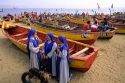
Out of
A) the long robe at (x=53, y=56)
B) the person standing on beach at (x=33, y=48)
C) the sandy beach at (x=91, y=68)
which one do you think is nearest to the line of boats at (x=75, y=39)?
the sandy beach at (x=91, y=68)

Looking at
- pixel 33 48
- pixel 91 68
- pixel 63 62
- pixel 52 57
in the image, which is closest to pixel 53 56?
pixel 52 57

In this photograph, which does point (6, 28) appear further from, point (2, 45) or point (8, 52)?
point (8, 52)

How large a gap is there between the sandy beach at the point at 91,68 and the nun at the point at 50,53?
0.53m

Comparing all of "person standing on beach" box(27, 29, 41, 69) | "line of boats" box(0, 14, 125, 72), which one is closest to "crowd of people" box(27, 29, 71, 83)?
"person standing on beach" box(27, 29, 41, 69)

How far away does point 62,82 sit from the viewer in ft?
23.2

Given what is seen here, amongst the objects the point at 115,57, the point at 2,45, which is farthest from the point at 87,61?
the point at 2,45

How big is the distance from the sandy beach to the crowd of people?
62 cm

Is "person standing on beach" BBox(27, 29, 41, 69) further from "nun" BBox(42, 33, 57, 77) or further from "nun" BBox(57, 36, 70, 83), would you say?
"nun" BBox(57, 36, 70, 83)

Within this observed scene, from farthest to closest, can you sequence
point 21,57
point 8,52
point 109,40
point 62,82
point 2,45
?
point 109,40 → point 2,45 → point 8,52 → point 21,57 → point 62,82

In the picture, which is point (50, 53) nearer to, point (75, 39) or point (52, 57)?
point (52, 57)

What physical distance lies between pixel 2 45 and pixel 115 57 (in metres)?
6.84

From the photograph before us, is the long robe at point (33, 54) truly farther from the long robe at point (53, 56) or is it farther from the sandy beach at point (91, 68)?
the sandy beach at point (91, 68)

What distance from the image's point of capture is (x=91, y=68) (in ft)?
29.9

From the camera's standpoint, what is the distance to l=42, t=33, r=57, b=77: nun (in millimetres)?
A: 7219
